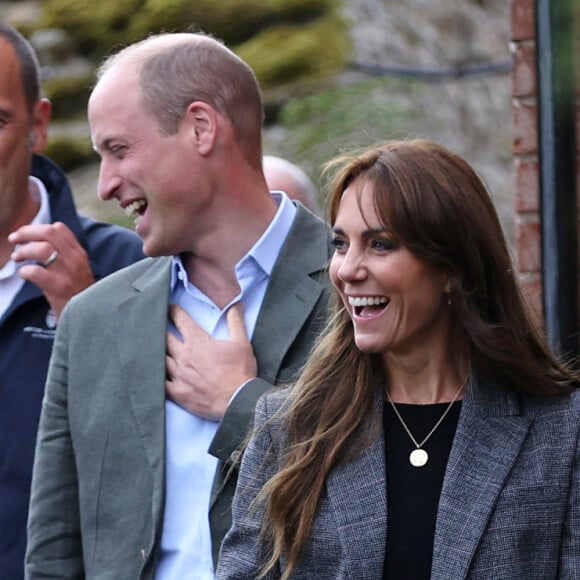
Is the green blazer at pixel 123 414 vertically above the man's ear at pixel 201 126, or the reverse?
the man's ear at pixel 201 126

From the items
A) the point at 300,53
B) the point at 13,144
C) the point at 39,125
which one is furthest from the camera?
the point at 300,53

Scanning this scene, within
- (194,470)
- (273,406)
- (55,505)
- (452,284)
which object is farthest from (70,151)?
(452,284)

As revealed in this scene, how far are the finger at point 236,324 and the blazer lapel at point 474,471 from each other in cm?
66

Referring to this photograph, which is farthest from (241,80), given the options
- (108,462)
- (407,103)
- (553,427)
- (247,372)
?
(407,103)

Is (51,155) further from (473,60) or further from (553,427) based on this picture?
(553,427)

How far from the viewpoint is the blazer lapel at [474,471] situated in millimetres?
2693

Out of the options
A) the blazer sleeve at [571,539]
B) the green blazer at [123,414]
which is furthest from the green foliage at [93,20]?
the blazer sleeve at [571,539]

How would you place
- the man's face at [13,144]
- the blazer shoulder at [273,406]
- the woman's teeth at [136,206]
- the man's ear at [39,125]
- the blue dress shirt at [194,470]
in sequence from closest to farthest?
the blazer shoulder at [273,406]
the blue dress shirt at [194,470]
the woman's teeth at [136,206]
the man's face at [13,144]
the man's ear at [39,125]

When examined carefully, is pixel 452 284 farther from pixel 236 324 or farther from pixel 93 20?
pixel 93 20

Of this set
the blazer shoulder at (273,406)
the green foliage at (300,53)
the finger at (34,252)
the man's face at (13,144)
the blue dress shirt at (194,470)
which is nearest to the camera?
the blazer shoulder at (273,406)

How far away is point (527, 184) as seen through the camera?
169 inches

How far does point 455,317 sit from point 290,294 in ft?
1.87

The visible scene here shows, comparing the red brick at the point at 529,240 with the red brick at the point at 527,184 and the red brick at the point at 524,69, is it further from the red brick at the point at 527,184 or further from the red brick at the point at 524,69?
the red brick at the point at 524,69

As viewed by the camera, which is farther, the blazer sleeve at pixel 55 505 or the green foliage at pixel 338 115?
the green foliage at pixel 338 115
